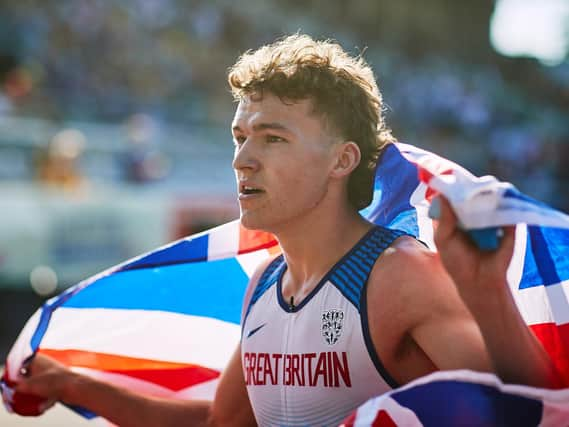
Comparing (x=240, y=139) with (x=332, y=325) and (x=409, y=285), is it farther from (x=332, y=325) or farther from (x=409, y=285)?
(x=409, y=285)

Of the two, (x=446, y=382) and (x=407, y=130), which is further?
(x=407, y=130)

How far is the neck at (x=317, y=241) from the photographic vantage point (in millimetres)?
3033

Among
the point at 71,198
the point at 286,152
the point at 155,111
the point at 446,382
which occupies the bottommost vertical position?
the point at 446,382

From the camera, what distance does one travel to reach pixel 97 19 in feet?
48.0

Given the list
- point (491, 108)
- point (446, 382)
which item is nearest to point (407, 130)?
point (491, 108)

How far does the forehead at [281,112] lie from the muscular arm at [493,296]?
0.81 meters

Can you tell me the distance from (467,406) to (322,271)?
0.78 meters

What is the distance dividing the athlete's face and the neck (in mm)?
50

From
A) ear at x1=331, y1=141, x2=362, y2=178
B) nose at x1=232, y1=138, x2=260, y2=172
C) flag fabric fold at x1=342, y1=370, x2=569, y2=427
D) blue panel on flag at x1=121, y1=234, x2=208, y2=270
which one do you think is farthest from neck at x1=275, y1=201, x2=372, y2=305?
blue panel on flag at x1=121, y1=234, x2=208, y2=270

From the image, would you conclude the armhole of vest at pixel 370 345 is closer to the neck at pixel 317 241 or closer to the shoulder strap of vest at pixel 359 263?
the shoulder strap of vest at pixel 359 263

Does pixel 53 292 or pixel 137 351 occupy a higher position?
pixel 53 292

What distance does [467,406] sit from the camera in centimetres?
238

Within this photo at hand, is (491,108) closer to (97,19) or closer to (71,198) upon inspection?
(97,19)

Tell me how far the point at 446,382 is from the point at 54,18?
1284 cm
